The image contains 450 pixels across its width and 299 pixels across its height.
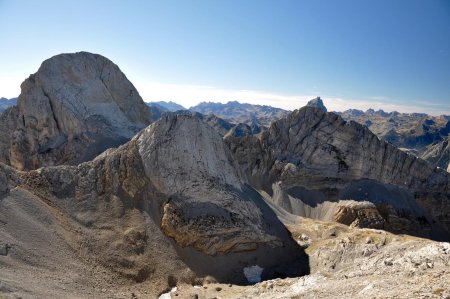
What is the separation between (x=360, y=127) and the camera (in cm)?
8212

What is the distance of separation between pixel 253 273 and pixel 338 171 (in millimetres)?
42028

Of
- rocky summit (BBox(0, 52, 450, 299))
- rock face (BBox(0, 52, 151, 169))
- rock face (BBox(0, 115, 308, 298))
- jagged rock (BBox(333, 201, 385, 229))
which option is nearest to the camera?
rocky summit (BBox(0, 52, 450, 299))

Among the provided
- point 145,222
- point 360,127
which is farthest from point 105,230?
point 360,127

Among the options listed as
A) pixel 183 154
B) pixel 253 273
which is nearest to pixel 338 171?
pixel 183 154

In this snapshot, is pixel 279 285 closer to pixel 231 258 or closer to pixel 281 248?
pixel 231 258

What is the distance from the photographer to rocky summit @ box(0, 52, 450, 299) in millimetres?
34406

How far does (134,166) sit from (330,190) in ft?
145

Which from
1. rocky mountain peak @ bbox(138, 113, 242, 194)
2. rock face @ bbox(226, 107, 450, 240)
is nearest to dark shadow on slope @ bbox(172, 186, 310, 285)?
rocky mountain peak @ bbox(138, 113, 242, 194)

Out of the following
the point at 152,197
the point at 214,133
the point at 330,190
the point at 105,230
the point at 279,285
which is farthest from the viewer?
the point at 330,190

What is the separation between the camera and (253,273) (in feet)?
145

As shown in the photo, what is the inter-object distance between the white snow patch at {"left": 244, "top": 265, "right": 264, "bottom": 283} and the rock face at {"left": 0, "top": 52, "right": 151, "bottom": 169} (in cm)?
4246

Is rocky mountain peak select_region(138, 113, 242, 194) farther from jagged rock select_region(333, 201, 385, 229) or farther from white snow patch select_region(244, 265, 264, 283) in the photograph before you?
jagged rock select_region(333, 201, 385, 229)

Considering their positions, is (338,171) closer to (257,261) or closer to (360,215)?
(360,215)

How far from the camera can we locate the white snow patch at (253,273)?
43156mm
